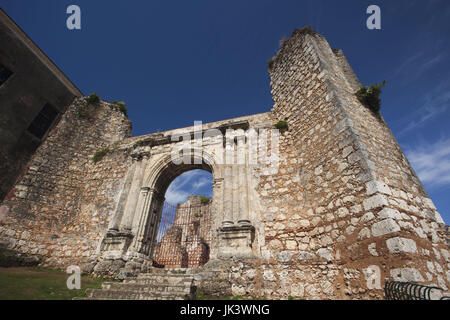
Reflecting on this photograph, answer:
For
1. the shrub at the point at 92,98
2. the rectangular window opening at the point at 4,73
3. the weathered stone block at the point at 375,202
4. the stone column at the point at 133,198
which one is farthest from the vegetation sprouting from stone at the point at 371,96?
the rectangular window opening at the point at 4,73

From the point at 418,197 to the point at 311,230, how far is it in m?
2.14

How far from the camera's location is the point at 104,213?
7.46 meters

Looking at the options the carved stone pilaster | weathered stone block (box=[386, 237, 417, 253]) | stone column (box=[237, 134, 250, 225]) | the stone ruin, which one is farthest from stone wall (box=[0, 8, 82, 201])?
weathered stone block (box=[386, 237, 417, 253])

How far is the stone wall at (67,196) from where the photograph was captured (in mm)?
6840

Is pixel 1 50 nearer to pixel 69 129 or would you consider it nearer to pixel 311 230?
pixel 69 129

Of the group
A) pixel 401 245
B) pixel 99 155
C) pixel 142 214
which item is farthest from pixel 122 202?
pixel 401 245

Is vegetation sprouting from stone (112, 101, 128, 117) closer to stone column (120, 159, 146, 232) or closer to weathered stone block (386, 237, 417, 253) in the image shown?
stone column (120, 159, 146, 232)

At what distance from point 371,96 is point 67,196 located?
10245mm

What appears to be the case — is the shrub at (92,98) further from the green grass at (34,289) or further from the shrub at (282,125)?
the shrub at (282,125)

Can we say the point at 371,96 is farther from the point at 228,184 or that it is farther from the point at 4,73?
the point at 4,73

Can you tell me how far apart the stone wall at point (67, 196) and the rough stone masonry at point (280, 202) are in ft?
0.12

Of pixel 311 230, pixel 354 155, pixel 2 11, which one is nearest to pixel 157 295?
pixel 311 230

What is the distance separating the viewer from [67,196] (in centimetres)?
800

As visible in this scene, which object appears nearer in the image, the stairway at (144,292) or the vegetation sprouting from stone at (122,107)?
the stairway at (144,292)
